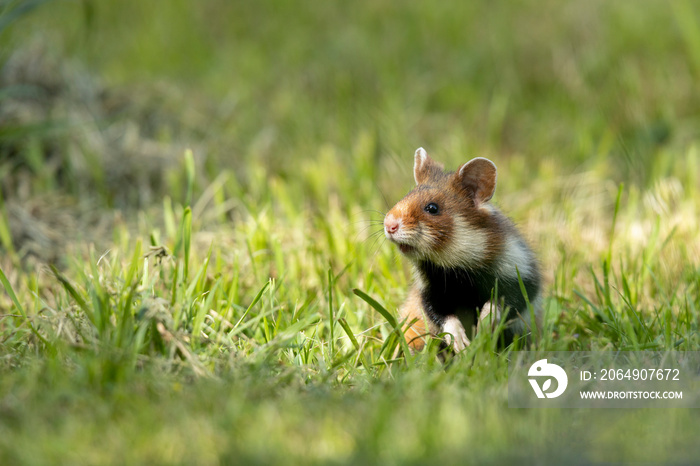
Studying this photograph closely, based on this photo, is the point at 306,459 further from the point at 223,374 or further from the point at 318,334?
the point at 318,334

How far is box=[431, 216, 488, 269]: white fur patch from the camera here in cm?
344

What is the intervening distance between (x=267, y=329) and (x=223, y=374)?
1.73ft

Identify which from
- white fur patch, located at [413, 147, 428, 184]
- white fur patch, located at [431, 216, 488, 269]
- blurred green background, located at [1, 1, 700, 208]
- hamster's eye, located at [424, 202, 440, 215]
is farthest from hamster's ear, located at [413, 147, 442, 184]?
blurred green background, located at [1, 1, 700, 208]

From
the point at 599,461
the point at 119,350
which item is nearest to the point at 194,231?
the point at 119,350

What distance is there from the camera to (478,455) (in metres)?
2.26

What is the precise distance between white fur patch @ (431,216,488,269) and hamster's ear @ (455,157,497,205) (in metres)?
0.20

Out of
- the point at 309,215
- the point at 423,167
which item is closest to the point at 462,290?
the point at 423,167

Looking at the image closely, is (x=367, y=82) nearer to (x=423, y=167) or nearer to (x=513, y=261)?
(x=423, y=167)

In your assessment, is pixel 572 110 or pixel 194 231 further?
pixel 572 110

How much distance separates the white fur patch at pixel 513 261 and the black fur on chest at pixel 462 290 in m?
0.03

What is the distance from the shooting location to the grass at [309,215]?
248cm

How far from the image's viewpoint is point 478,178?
3.58 meters

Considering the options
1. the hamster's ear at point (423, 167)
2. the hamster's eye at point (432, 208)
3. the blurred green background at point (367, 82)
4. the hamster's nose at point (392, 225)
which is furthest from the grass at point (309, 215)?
the hamster's ear at point (423, 167)

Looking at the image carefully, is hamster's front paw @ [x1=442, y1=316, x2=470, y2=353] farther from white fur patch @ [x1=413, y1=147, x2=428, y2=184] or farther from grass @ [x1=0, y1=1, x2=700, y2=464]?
white fur patch @ [x1=413, y1=147, x2=428, y2=184]
